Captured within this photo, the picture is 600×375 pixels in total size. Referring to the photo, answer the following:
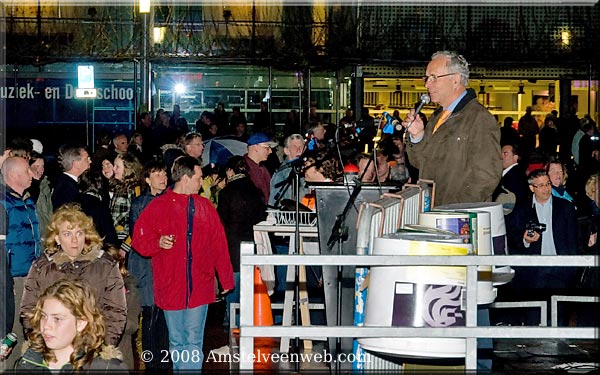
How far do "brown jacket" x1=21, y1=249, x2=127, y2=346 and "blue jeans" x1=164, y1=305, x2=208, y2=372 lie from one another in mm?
1297

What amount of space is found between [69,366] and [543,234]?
6.74m

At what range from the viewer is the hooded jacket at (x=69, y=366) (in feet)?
17.0

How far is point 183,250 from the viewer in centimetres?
851

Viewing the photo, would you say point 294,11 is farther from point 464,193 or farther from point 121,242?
point 464,193

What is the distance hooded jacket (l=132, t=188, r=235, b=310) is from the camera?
843 cm

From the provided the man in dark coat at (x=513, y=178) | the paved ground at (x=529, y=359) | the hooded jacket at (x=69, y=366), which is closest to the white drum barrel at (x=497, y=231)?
the hooded jacket at (x=69, y=366)

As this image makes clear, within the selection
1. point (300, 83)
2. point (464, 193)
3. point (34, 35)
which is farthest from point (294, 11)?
point (464, 193)

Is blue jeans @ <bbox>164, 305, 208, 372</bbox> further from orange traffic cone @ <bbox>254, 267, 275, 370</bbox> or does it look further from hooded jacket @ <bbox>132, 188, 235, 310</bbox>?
orange traffic cone @ <bbox>254, 267, 275, 370</bbox>

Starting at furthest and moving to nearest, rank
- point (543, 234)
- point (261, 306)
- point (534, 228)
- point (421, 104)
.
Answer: point (543, 234), point (534, 228), point (261, 306), point (421, 104)

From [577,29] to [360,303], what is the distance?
1965 cm

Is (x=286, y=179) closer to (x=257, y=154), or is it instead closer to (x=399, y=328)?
(x=257, y=154)

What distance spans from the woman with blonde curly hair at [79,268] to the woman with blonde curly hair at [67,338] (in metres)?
1.55

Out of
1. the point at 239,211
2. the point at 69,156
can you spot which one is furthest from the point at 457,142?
the point at 69,156

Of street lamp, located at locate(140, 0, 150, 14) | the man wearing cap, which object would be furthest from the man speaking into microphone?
street lamp, located at locate(140, 0, 150, 14)
